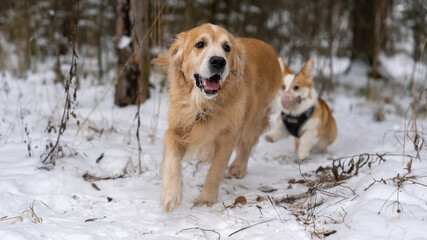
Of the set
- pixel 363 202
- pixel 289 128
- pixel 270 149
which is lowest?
pixel 270 149

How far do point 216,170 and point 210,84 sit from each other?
2.19ft

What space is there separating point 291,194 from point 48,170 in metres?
1.74

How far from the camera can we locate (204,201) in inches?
98.6

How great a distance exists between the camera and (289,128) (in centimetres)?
429

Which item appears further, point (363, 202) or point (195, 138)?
point (195, 138)

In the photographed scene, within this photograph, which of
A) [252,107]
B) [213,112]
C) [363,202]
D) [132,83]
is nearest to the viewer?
[363,202]

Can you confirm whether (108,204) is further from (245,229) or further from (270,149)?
(270,149)

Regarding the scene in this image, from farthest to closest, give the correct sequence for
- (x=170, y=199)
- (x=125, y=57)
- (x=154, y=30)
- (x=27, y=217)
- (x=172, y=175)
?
(x=125, y=57), (x=154, y=30), (x=172, y=175), (x=170, y=199), (x=27, y=217)

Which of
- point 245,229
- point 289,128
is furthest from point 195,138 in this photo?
point 289,128

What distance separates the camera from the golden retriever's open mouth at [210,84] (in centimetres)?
241

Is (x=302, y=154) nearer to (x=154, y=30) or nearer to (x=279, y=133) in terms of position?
(x=279, y=133)

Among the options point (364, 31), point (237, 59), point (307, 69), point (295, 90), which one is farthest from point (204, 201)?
point (364, 31)

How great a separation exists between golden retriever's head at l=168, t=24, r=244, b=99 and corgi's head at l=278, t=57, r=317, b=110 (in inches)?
61.1

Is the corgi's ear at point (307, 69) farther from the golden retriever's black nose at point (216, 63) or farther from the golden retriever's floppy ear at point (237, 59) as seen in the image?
the golden retriever's black nose at point (216, 63)
